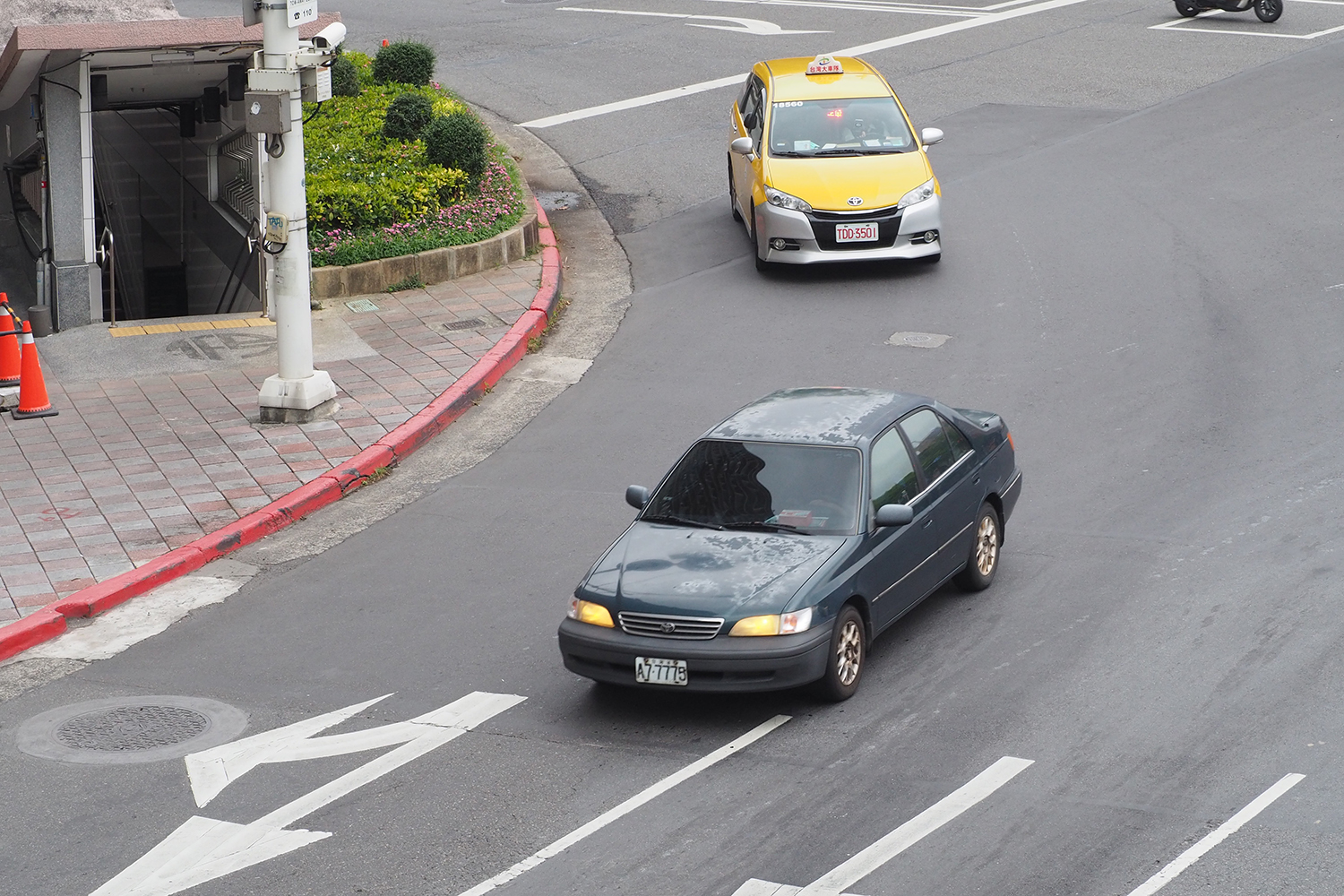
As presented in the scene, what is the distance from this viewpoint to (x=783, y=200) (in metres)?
17.3

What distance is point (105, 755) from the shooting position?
8672mm

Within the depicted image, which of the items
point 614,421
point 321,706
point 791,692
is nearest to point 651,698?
point 791,692

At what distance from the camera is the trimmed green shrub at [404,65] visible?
23.6 m

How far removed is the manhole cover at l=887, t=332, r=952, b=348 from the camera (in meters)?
15.5

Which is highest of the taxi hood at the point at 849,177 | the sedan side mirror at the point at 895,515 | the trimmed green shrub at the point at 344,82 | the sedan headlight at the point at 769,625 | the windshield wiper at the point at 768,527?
the trimmed green shrub at the point at 344,82

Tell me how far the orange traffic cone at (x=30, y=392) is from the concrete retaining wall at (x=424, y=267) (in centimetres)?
379

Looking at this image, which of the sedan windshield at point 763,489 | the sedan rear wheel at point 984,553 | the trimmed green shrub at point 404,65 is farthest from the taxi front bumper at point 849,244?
the trimmed green shrub at point 404,65

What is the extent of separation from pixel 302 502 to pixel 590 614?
14.2ft

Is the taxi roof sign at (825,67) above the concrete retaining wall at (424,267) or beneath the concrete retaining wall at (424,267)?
above

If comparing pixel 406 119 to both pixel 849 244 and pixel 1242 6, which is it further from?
pixel 1242 6

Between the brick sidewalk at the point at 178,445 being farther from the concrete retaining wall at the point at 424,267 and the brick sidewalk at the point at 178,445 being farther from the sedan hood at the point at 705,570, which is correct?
the sedan hood at the point at 705,570

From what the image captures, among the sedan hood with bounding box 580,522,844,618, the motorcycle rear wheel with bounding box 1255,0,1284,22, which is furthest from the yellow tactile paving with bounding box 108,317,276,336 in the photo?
the motorcycle rear wheel with bounding box 1255,0,1284,22

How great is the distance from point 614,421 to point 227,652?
4.83 metres

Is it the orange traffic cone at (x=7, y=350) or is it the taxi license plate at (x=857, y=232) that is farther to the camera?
the taxi license plate at (x=857, y=232)
